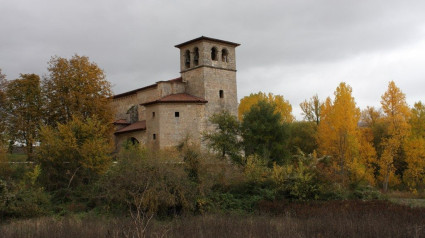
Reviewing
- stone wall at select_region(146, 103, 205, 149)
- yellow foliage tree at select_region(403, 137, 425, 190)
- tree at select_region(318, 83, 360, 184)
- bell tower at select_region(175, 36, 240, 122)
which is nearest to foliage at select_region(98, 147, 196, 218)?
stone wall at select_region(146, 103, 205, 149)

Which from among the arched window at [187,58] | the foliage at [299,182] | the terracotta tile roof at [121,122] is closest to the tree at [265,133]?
the arched window at [187,58]

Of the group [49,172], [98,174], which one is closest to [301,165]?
[98,174]

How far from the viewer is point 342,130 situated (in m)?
35.2

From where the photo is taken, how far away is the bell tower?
40.2 m

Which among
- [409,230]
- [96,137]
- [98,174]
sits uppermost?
[96,137]

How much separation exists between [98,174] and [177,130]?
42.4ft

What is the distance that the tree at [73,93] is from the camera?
35781mm

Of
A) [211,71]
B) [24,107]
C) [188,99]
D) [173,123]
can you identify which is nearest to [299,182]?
[173,123]

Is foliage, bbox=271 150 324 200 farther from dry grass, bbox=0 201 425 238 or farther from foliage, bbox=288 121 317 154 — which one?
foliage, bbox=288 121 317 154

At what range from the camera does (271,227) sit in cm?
1524

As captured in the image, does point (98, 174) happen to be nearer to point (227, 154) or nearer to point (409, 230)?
point (227, 154)

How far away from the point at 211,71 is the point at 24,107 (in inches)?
626

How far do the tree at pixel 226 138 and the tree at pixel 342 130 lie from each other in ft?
23.8

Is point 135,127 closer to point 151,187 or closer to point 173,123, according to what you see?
point 173,123
